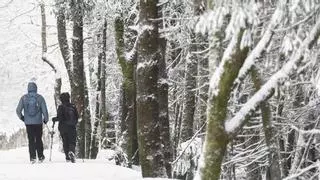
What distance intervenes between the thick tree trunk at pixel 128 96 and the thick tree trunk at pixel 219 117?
7.80 m

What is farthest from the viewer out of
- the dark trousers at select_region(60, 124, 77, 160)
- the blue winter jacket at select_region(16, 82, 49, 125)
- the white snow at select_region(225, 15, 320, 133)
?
the dark trousers at select_region(60, 124, 77, 160)

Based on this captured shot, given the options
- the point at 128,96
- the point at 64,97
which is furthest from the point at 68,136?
the point at 128,96

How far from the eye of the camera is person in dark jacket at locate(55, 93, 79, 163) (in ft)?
44.9

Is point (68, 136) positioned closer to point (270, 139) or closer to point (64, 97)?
point (64, 97)

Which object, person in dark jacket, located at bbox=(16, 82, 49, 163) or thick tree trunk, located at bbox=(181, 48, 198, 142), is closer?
person in dark jacket, located at bbox=(16, 82, 49, 163)

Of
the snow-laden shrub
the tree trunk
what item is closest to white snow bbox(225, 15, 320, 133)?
the tree trunk

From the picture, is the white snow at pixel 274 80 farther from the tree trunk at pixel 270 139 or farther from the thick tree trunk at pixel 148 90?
the thick tree trunk at pixel 148 90

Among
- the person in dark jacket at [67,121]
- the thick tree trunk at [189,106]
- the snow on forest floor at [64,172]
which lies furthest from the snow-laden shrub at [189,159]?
the person in dark jacket at [67,121]

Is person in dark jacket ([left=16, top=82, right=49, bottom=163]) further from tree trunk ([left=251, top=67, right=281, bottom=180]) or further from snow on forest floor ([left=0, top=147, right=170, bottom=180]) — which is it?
tree trunk ([left=251, top=67, right=281, bottom=180])

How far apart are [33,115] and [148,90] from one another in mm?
4627

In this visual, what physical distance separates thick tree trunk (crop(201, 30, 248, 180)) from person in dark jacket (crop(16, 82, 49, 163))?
7.37 meters

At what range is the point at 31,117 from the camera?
1328cm

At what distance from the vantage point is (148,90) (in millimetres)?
9406

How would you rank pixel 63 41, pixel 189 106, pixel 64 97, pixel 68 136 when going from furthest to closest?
1. pixel 63 41
2. pixel 189 106
3. pixel 68 136
4. pixel 64 97
